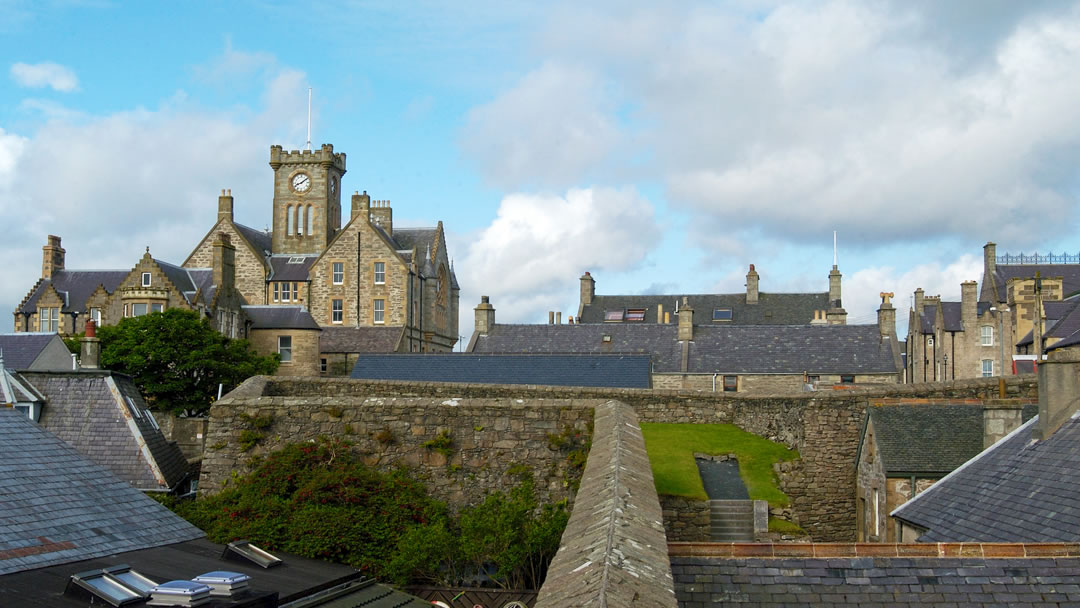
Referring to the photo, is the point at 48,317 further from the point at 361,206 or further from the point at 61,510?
the point at 61,510

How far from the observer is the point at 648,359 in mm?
31984

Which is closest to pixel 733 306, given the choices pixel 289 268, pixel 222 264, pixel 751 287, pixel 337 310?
pixel 751 287

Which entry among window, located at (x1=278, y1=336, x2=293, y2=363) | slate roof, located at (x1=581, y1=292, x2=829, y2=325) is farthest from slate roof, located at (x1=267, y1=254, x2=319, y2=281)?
slate roof, located at (x1=581, y1=292, x2=829, y2=325)

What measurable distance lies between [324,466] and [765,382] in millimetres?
34924

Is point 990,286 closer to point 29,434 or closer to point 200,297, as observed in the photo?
point 200,297

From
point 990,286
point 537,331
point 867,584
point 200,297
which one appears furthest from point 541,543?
point 990,286

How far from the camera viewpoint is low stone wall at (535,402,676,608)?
502 cm

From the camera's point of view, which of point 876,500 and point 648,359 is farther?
point 648,359

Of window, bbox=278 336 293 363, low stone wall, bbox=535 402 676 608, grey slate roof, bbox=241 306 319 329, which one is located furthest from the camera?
grey slate roof, bbox=241 306 319 329

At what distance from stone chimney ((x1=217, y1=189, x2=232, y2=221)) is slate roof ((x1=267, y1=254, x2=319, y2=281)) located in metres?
4.31

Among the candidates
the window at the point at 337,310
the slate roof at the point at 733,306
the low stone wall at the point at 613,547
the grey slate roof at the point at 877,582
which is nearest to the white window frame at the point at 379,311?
the window at the point at 337,310

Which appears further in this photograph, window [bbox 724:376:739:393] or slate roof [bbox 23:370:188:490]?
window [bbox 724:376:739:393]

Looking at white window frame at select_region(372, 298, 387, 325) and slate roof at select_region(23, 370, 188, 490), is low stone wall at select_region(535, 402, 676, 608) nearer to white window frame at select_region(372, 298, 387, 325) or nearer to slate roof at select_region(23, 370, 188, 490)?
slate roof at select_region(23, 370, 188, 490)

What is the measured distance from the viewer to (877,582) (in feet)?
24.1
